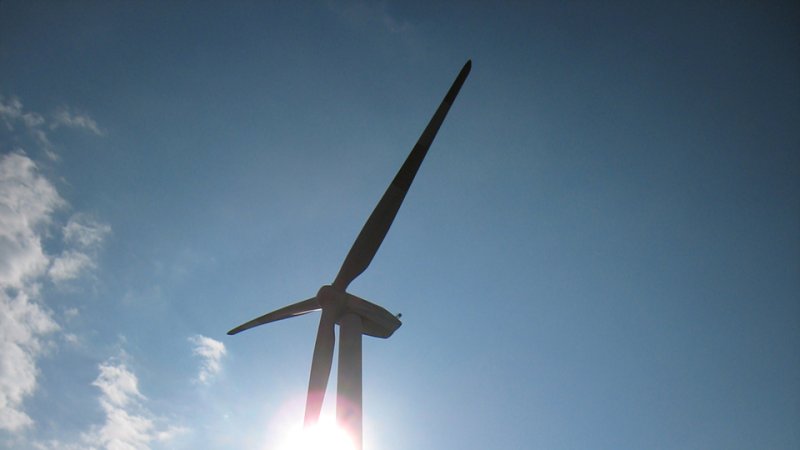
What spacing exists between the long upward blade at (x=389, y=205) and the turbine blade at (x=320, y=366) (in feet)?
7.04

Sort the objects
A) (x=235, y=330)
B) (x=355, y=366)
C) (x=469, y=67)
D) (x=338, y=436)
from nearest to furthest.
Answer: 1. (x=338, y=436)
2. (x=355, y=366)
3. (x=469, y=67)
4. (x=235, y=330)

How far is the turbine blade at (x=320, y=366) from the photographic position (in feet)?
71.1

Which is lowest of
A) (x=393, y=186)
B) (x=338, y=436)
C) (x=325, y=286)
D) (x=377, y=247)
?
(x=338, y=436)

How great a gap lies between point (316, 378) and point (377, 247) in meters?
7.88

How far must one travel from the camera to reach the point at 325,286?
24.2m

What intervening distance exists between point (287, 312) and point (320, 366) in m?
6.11

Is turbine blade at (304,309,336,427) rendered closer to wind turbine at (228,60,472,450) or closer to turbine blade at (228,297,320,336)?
wind turbine at (228,60,472,450)

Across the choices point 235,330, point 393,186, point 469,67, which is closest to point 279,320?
point 235,330

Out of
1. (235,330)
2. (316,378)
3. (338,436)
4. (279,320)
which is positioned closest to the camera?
(338,436)

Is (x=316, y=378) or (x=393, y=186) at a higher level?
(x=393, y=186)

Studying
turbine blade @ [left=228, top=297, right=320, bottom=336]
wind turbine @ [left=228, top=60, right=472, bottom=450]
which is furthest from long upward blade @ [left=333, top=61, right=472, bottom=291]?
turbine blade @ [left=228, top=297, right=320, bottom=336]

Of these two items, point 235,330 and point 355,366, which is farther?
point 235,330

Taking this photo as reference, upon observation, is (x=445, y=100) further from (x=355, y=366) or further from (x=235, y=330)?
(x=235, y=330)

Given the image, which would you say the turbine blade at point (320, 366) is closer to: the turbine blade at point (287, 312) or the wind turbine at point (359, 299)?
the wind turbine at point (359, 299)
